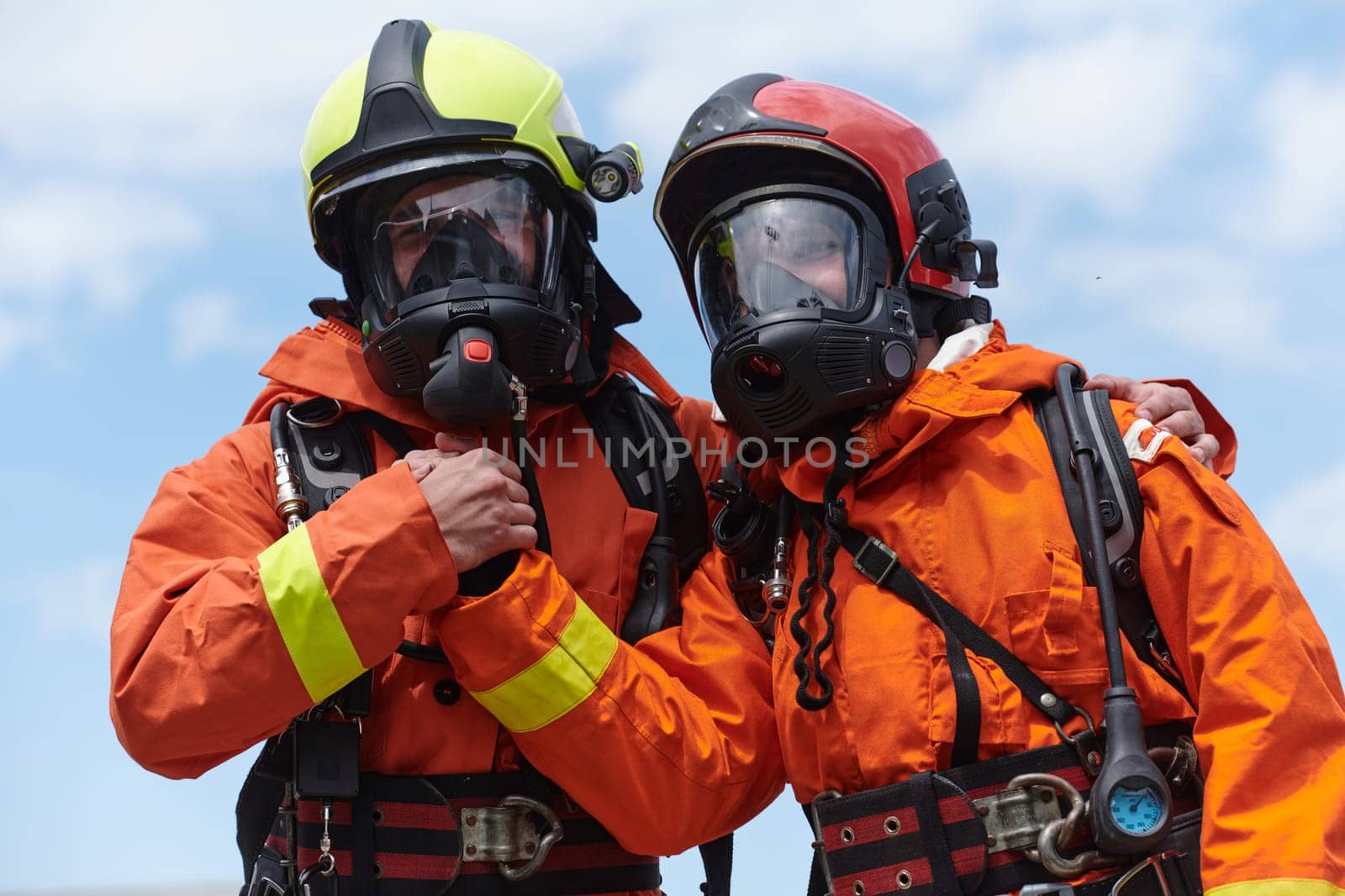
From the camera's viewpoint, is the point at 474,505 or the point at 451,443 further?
the point at 451,443

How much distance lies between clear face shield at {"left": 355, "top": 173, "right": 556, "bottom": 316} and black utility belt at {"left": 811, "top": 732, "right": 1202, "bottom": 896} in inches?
64.8

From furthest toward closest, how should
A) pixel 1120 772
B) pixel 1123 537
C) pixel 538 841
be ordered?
pixel 538 841 → pixel 1123 537 → pixel 1120 772

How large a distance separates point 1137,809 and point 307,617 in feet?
6.01

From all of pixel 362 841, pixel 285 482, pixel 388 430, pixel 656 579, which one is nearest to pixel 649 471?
pixel 656 579

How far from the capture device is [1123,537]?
3129mm

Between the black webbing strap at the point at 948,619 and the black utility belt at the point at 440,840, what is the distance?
993 millimetres


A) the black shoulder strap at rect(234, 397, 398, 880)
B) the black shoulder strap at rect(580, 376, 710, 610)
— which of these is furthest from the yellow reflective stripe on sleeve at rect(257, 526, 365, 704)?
the black shoulder strap at rect(580, 376, 710, 610)

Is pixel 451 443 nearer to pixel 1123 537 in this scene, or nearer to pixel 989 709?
pixel 989 709

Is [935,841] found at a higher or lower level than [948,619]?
lower

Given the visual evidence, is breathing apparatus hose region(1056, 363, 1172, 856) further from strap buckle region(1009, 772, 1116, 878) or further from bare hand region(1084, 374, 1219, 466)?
bare hand region(1084, 374, 1219, 466)

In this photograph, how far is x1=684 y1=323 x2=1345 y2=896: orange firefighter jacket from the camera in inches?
112

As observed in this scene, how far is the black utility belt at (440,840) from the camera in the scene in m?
3.41

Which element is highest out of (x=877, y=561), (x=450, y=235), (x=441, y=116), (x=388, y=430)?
(x=441, y=116)

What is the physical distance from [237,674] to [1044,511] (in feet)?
6.03
